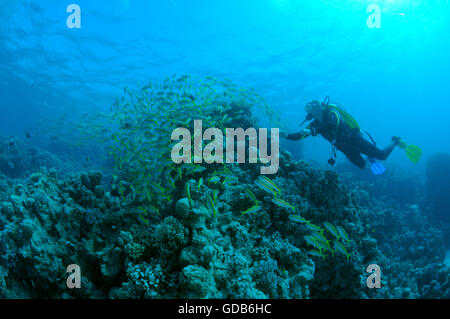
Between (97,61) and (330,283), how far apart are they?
2996 centimetres

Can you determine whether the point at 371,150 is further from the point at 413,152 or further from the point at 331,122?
the point at 331,122

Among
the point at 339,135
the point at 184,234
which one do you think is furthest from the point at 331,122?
the point at 184,234

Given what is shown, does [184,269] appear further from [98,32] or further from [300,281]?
[98,32]

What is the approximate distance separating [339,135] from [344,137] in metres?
0.20

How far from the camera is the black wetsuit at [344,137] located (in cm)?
728

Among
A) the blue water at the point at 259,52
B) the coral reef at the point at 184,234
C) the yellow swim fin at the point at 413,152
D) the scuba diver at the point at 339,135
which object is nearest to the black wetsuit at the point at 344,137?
the scuba diver at the point at 339,135

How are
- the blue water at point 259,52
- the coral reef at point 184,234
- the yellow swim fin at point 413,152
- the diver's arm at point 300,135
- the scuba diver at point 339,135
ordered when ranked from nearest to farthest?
the coral reef at point 184,234 < the diver's arm at point 300,135 < the scuba diver at point 339,135 < the yellow swim fin at point 413,152 < the blue water at point 259,52

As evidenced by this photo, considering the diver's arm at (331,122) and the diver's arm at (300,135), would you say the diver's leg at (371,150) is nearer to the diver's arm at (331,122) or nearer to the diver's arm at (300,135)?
the diver's arm at (331,122)

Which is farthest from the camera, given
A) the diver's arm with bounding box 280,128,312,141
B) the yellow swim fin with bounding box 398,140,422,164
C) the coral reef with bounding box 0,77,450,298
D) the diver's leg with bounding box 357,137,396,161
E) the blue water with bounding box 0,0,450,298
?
the blue water with bounding box 0,0,450,298

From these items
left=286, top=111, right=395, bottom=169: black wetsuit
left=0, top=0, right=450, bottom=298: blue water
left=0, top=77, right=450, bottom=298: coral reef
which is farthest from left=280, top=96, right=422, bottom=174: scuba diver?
left=0, top=0, right=450, bottom=298: blue water

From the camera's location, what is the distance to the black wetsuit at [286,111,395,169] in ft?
23.9

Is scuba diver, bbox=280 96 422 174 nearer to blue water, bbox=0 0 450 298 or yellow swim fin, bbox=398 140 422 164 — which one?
yellow swim fin, bbox=398 140 422 164

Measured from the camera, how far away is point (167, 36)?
893 inches
